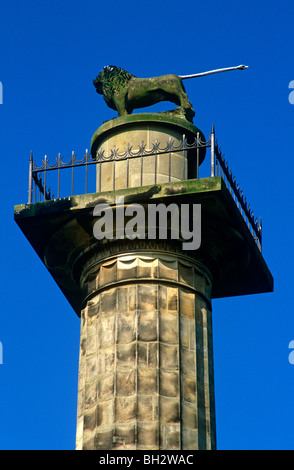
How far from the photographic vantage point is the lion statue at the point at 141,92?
2448 cm

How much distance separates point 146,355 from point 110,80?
235 inches

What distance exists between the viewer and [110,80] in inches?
977

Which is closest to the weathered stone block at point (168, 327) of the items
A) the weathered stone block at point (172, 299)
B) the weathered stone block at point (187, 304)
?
the weathered stone block at point (172, 299)

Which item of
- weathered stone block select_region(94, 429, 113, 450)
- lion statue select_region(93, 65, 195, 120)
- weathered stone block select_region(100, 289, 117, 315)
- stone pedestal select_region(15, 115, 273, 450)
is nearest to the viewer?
weathered stone block select_region(94, 429, 113, 450)

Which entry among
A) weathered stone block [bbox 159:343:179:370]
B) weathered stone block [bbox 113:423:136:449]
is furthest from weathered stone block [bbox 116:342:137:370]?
weathered stone block [bbox 113:423:136:449]

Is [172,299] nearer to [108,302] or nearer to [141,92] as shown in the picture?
[108,302]

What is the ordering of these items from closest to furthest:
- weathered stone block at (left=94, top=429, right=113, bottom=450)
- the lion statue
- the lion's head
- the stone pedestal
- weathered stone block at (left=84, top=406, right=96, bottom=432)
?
weathered stone block at (left=94, top=429, right=113, bottom=450) < the stone pedestal < weathered stone block at (left=84, top=406, right=96, bottom=432) < the lion statue < the lion's head

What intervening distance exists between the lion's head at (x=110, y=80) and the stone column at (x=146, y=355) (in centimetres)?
360

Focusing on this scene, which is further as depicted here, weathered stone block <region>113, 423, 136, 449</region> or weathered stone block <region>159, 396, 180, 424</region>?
weathered stone block <region>159, 396, 180, 424</region>

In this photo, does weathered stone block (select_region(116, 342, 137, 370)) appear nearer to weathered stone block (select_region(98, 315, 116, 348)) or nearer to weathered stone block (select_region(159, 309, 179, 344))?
weathered stone block (select_region(98, 315, 116, 348))

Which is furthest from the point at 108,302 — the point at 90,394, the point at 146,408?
the point at 146,408

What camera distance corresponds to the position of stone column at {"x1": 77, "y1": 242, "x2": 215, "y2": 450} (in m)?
20.8
